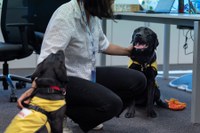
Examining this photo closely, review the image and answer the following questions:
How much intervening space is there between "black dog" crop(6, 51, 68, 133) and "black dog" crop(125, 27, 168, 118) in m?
0.86

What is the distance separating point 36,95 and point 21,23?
1.69m

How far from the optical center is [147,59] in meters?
2.37

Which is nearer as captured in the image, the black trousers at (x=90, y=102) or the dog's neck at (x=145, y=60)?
the black trousers at (x=90, y=102)

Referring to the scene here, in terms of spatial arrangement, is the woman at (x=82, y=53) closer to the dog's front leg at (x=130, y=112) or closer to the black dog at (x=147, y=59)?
the black dog at (x=147, y=59)

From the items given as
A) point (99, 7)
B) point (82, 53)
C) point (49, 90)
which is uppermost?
point (99, 7)

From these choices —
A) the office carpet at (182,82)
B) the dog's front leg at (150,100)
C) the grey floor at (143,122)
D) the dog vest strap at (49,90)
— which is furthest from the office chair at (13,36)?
the dog vest strap at (49,90)

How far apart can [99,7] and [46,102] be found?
23.3 inches

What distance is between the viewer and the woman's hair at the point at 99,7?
1693mm

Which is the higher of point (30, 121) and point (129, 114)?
point (30, 121)

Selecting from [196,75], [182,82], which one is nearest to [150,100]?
[196,75]

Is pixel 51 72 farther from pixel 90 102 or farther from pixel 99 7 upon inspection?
pixel 99 7

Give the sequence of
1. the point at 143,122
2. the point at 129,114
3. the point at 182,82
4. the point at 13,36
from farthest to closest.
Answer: the point at 182,82
the point at 13,36
the point at 129,114
the point at 143,122

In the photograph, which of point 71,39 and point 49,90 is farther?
point 71,39

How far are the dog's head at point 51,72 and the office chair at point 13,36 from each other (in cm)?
144
